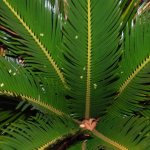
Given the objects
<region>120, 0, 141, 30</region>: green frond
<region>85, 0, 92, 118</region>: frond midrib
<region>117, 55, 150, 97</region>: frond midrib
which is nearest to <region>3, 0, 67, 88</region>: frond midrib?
<region>85, 0, 92, 118</region>: frond midrib

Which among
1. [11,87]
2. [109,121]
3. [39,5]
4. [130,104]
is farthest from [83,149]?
[39,5]

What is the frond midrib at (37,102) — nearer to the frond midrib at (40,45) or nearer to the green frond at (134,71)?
the frond midrib at (40,45)

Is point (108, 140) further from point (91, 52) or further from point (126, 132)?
point (91, 52)

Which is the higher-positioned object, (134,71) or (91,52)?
(91,52)

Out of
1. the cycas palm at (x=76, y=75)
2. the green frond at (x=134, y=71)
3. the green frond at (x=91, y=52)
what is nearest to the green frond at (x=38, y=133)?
the cycas palm at (x=76, y=75)

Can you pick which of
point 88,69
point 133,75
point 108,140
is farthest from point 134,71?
point 108,140

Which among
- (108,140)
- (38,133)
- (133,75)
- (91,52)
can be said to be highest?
(91,52)
